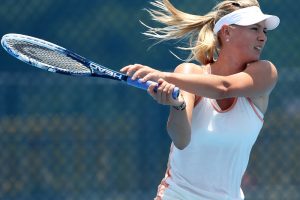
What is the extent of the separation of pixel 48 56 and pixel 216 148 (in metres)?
0.78

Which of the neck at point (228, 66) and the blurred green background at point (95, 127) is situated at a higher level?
the neck at point (228, 66)

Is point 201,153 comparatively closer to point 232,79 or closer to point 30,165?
point 232,79

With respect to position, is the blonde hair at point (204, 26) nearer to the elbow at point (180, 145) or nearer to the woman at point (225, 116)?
the woman at point (225, 116)

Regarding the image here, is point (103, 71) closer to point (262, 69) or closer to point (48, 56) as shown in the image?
point (48, 56)

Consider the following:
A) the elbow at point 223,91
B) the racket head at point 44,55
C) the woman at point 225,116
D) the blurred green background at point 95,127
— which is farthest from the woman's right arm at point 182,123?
the blurred green background at point 95,127

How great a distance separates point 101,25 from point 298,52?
1.19m

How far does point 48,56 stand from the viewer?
3.43 m

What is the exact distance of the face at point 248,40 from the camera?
3.28 metres

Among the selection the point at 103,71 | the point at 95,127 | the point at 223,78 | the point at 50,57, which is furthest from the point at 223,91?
the point at 95,127

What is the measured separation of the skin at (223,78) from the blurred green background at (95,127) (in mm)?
1574

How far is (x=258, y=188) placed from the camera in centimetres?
499

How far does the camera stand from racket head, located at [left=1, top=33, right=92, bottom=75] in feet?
10.7

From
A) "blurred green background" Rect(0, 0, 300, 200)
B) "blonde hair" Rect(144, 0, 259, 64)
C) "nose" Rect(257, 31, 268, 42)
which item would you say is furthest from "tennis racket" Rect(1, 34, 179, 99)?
"blurred green background" Rect(0, 0, 300, 200)

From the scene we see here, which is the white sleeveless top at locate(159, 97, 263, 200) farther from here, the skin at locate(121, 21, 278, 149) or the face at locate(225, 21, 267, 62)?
the face at locate(225, 21, 267, 62)
